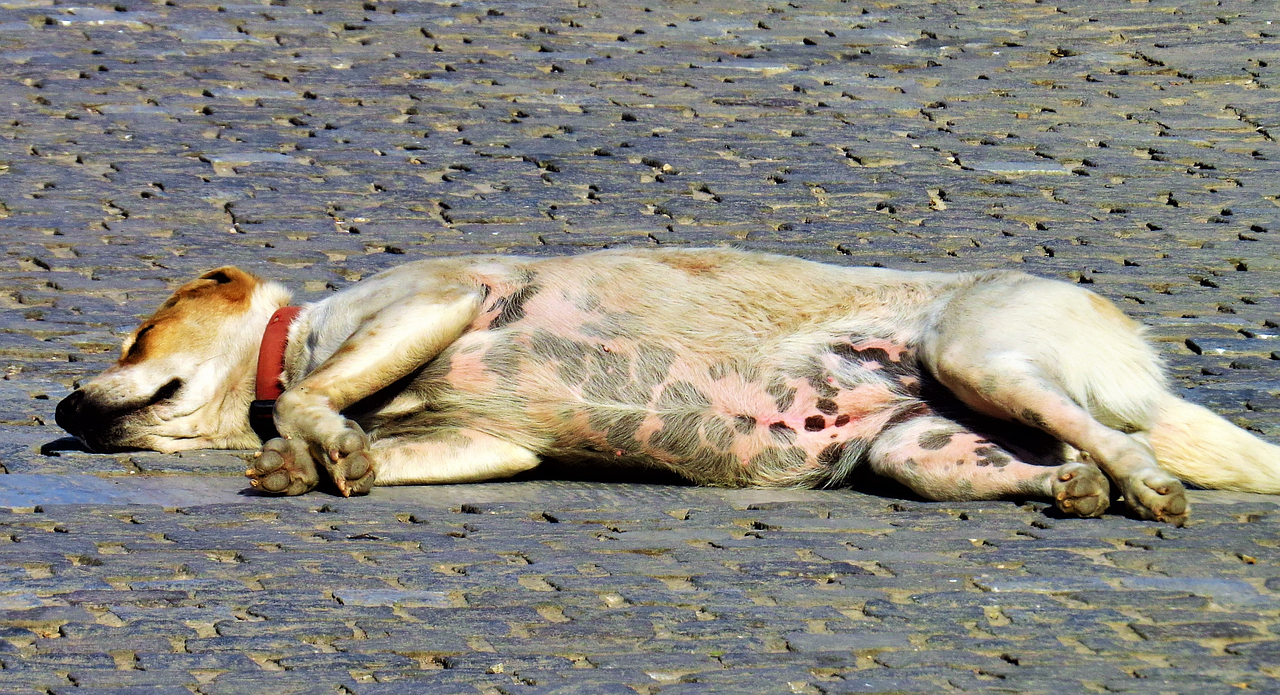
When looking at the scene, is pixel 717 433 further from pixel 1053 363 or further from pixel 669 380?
pixel 1053 363

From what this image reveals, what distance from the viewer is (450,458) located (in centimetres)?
589

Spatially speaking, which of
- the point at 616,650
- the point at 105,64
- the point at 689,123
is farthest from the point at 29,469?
the point at 105,64

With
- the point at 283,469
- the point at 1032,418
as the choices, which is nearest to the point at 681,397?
the point at 1032,418

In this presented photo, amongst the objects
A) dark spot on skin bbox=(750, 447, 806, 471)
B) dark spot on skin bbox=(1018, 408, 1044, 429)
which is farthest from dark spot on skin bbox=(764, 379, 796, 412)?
dark spot on skin bbox=(1018, 408, 1044, 429)

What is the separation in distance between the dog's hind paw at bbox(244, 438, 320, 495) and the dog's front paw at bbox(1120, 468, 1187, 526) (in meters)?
2.81

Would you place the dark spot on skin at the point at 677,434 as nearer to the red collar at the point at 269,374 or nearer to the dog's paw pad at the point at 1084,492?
the dog's paw pad at the point at 1084,492

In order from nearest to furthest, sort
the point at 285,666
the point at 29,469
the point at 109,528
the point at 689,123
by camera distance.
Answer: the point at 285,666 < the point at 109,528 < the point at 29,469 < the point at 689,123

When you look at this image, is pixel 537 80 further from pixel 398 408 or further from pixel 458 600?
pixel 458 600

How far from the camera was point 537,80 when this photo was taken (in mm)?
11602

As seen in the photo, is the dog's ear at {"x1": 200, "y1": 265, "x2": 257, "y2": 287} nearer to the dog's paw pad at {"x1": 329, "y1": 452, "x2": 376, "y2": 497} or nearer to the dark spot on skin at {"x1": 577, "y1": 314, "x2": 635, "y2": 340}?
the dog's paw pad at {"x1": 329, "y1": 452, "x2": 376, "y2": 497}

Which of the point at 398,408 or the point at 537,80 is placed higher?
the point at 537,80

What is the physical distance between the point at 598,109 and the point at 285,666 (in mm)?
7822

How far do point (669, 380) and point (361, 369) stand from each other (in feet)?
3.80

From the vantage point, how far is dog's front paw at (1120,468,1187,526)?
16.2 ft
